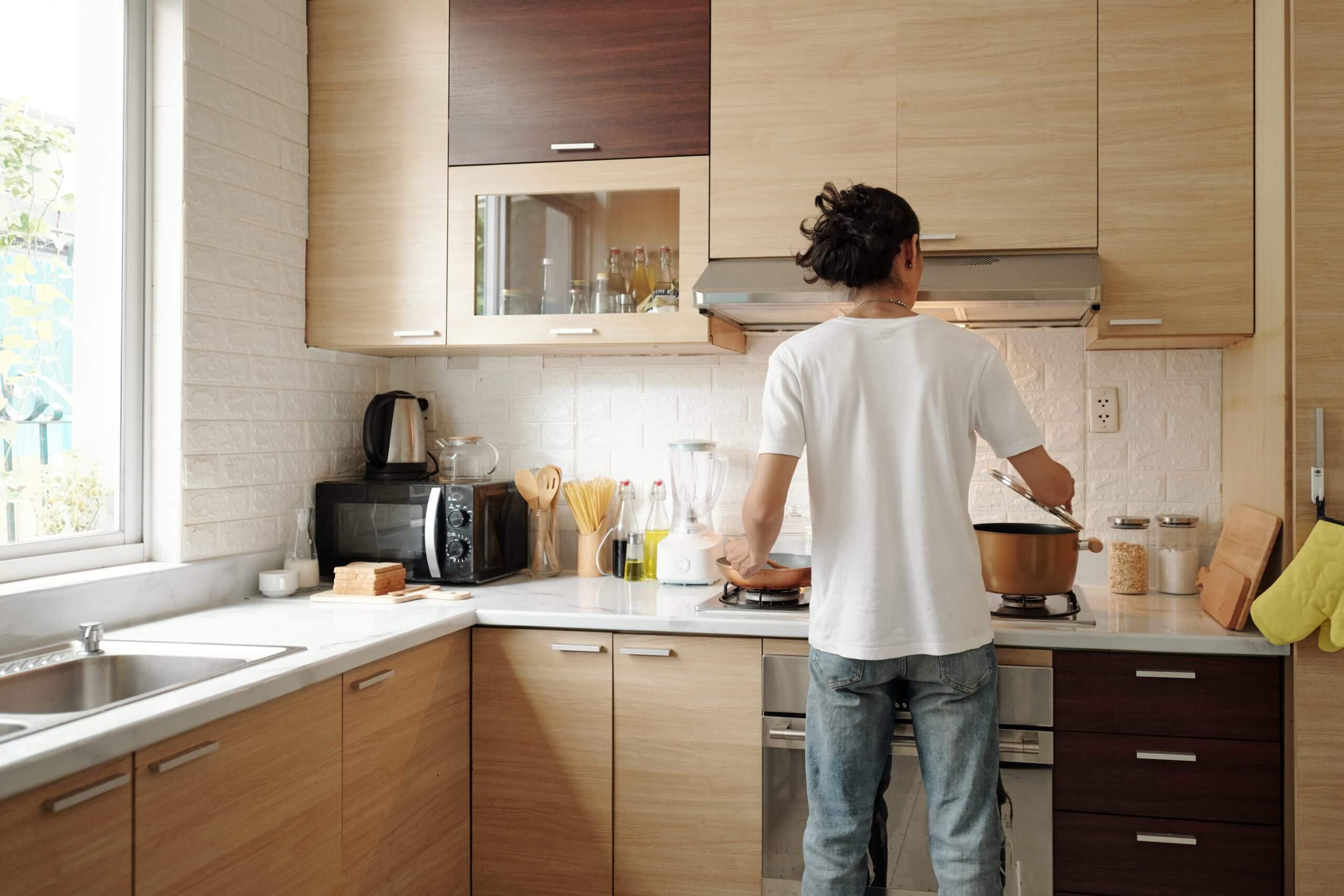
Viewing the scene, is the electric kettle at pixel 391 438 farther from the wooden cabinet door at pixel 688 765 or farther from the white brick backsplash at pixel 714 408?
the wooden cabinet door at pixel 688 765

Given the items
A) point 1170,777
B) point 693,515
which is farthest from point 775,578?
point 1170,777

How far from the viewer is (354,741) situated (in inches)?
76.5

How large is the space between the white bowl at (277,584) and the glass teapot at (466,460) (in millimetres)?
509

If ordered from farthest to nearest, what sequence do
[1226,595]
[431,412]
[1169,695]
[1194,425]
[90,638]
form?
[431,412], [1194,425], [1226,595], [1169,695], [90,638]

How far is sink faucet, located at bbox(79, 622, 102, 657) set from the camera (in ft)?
6.28

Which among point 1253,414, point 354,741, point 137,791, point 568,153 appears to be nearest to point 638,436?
point 568,153

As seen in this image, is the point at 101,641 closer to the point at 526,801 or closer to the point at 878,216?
the point at 526,801

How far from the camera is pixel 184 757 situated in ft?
4.99

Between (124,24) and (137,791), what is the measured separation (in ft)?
5.79

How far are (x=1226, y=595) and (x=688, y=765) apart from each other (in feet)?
3.88

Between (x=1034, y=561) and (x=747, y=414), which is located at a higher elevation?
(x=747, y=414)

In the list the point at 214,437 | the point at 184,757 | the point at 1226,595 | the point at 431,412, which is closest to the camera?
the point at 184,757

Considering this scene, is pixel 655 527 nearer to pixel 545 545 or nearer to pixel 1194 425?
pixel 545 545

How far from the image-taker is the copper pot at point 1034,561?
222 centimetres
